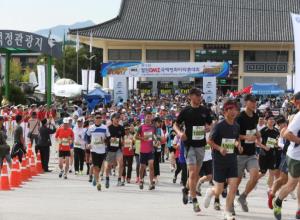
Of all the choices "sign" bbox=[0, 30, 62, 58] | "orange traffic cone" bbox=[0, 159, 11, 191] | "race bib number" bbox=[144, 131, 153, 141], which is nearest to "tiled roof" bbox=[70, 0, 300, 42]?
"sign" bbox=[0, 30, 62, 58]

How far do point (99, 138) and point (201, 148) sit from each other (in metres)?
5.53

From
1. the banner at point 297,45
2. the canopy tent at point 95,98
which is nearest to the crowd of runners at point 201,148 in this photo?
the banner at point 297,45

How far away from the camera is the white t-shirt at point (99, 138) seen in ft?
54.4

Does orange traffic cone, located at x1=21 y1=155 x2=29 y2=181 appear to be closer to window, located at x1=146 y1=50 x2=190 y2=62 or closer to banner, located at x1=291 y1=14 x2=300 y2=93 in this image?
banner, located at x1=291 y1=14 x2=300 y2=93

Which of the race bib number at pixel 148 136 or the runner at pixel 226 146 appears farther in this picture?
the race bib number at pixel 148 136

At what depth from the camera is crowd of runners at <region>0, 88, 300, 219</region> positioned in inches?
409

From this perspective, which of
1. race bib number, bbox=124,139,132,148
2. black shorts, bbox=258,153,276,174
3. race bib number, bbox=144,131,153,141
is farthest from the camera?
race bib number, bbox=124,139,132,148

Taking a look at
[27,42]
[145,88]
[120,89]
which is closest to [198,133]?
[27,42]

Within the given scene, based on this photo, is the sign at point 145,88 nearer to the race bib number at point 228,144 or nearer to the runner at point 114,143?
the runner at point 114,143

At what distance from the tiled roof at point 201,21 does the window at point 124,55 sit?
143 centimetres

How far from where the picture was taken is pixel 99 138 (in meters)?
16.6

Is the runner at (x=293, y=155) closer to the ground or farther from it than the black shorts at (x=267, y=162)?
farther from it

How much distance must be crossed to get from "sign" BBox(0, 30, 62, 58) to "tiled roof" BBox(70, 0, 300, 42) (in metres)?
34.9

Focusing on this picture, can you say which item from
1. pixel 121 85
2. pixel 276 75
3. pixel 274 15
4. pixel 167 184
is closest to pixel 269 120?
pixel 167 184
